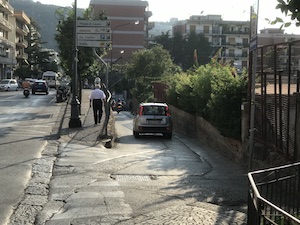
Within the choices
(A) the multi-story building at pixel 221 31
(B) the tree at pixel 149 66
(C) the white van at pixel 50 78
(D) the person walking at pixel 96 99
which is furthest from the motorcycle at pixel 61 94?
(A) the multi-story building at pixel 221 31

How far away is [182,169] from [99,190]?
10.3ft

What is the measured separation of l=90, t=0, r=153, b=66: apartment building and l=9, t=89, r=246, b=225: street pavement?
83.8 m

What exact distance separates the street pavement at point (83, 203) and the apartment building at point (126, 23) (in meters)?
83.8

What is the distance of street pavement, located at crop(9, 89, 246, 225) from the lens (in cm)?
615

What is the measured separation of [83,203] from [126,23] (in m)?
88.5

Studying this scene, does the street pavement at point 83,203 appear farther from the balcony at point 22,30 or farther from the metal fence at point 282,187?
the balcony at point 22,30

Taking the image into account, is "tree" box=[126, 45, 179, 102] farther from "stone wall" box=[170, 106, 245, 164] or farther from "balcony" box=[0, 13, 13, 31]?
"stone wall" box=[170, 106, 245, 164]

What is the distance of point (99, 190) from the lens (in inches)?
305

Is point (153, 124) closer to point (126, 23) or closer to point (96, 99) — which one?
point (96, 99)

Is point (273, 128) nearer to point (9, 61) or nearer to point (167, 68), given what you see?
point (167, 68)

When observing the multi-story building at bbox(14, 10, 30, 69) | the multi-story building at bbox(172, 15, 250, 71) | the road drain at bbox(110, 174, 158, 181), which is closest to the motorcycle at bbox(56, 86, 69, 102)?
the road drain at bbox(110, 174, 158, 181)

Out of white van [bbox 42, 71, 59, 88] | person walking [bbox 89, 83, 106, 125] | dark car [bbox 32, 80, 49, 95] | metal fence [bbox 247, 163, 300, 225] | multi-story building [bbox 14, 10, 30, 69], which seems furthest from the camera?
multi-story building [bbox 14, 10, 30, 69]

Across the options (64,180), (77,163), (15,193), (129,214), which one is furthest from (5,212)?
(77,163)

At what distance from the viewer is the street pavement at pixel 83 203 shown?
20.2 feet
